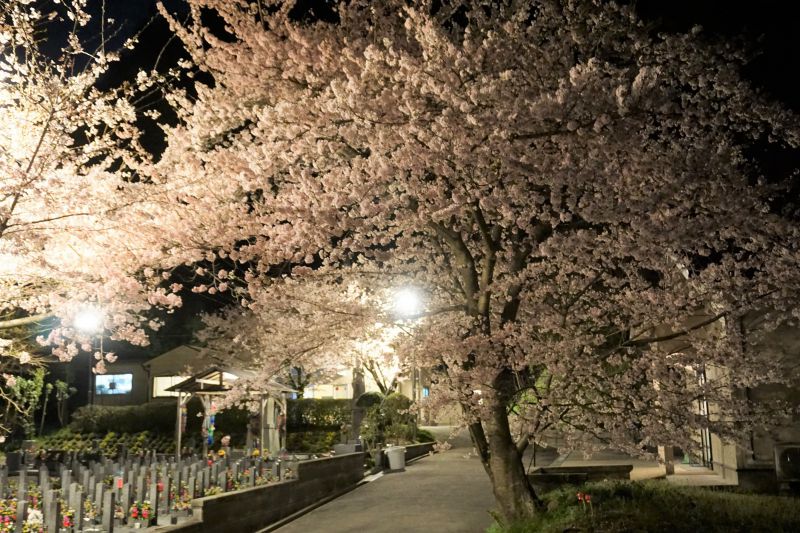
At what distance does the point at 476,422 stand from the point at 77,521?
245 inches

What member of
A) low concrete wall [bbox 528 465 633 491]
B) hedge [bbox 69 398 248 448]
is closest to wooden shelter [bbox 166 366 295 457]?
low concrete wall [bbox 528 465 633 491]

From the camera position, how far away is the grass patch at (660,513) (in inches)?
340

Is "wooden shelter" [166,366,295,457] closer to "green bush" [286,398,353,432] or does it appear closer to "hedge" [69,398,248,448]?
"hedge" [69,398,248,448]

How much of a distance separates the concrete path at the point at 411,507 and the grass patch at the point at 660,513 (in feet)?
5.28

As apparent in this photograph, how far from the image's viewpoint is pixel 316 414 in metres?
31.0

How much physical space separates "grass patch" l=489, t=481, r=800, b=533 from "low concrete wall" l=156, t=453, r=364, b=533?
432 cm

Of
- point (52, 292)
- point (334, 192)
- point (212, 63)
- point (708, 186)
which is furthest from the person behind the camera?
point (212, 63)

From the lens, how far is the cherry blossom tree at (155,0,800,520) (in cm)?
922

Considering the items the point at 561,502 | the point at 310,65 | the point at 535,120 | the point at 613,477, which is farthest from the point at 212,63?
the point at 613,477

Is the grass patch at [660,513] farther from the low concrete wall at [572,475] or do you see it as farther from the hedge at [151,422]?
the hedge at [151,422]

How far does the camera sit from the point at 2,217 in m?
8.59

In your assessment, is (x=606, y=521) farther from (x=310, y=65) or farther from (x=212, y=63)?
(x=212, y=63)

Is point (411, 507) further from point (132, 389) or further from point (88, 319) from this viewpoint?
point (132, 389)

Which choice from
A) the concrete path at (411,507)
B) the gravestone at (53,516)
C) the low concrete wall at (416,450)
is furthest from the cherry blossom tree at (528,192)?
the low concrete wall at (416,450)
